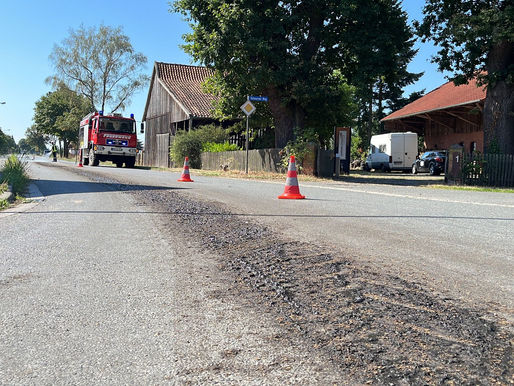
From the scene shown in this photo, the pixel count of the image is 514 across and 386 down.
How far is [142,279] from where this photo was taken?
4.12 m

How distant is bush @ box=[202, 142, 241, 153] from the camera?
29469mm

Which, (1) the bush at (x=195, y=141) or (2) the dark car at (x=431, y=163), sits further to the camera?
(1) the bush at (x=195, y=141)

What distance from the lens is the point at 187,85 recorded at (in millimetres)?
42531

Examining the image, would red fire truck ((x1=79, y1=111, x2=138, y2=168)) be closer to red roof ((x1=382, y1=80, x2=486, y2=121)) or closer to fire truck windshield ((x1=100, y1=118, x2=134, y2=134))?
fire truck windshield ((x1=100, y1=118, x2=134, y2=134))

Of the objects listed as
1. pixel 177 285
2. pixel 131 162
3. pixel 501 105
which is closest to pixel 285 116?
pixel 501 105

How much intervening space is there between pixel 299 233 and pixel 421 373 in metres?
4.02

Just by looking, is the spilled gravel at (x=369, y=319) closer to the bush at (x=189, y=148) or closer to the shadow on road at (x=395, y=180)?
the shadow on road at (x=395, y=180)

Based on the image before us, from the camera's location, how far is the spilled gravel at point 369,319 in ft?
7.77

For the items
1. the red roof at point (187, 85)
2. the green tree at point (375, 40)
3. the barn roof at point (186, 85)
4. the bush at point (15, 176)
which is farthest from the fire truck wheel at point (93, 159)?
the green tree at point (375, 40)

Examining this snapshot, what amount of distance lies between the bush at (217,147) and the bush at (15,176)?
46.0 feet

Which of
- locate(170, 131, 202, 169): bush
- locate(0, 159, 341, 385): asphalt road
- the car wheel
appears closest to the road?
locate(0, 159, 341, 385): asphalt road

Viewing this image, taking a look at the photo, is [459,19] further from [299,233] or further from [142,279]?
[142,279]

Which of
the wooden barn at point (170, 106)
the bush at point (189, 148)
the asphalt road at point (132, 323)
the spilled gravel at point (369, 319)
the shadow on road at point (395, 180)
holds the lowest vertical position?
the asphalt road at point (132, 323)

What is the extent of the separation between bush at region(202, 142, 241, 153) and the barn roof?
182 inches
